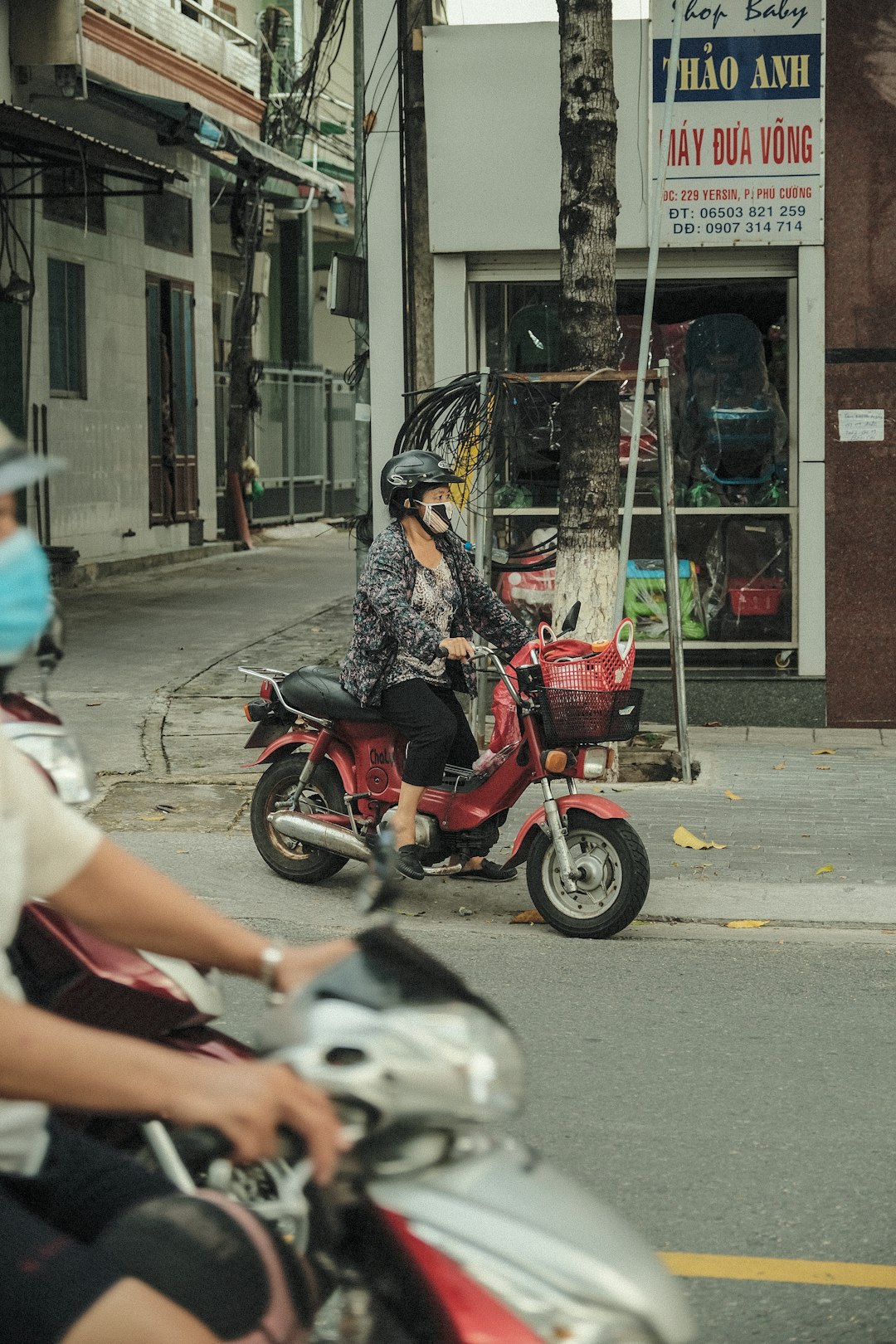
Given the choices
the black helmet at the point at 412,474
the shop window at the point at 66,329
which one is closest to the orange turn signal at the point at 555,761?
the black helmet at the point at 412,474

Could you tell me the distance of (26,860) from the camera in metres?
2.19

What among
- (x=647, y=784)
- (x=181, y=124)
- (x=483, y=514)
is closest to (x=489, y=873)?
(x=647, y=784)

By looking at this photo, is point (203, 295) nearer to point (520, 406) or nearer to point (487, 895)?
point (520, 406)

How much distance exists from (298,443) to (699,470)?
17500 millimetres

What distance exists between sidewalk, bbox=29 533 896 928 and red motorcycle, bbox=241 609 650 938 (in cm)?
52

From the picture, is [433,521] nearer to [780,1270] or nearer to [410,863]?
[410,863]

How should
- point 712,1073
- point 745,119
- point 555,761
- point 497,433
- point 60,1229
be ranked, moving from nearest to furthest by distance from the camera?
point 60,1229 → point 712,1073 → point 555,761 → point 497,433 → point 745,119

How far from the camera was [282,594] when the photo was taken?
17.7 meters

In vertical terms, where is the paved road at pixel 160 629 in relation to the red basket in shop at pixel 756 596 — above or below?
below

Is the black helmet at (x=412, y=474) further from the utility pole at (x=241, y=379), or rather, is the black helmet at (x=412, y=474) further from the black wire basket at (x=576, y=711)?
the utility pole at (x=241, y=379)

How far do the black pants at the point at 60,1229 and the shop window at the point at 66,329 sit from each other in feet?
54.2

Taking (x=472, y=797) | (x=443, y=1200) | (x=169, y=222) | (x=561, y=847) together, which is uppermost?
(x=169, y=222)

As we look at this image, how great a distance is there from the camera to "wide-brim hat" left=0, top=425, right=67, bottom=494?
2.00 m

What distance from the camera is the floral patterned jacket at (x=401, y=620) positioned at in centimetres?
682
